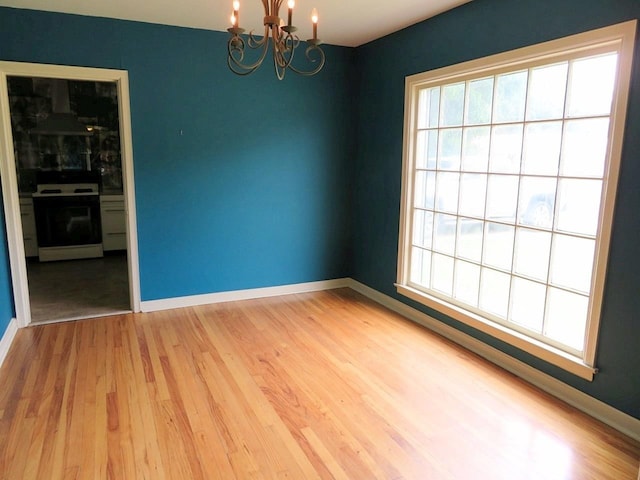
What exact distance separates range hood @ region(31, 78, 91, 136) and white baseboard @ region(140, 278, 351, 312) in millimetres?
3351

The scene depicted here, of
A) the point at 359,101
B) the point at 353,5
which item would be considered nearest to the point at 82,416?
the point at 353,5

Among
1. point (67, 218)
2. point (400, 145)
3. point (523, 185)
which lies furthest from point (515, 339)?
point (67, 218)

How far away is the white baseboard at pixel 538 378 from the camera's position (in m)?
2.46

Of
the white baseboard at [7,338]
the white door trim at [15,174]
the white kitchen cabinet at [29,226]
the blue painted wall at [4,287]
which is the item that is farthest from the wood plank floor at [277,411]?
the white kitchen cabinet at [29,226]

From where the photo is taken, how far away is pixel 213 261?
14.7ft

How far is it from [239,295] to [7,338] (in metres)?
2.00

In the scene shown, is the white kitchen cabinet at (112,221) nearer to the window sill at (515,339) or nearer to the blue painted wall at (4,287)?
the blue painted wall at (4,287)

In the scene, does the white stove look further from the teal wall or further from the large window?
the large window

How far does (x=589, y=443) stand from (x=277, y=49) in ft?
8.57

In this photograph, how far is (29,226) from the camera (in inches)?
233

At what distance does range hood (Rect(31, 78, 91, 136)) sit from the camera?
19.6 ft

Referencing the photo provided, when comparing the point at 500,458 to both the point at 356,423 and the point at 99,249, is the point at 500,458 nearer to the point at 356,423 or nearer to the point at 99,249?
the point at 356,423

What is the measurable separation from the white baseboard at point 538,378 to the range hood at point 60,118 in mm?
5073

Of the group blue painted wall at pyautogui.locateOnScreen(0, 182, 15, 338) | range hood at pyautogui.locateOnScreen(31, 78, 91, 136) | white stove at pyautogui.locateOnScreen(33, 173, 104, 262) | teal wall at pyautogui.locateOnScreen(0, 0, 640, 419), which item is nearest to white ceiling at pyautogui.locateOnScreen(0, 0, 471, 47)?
teal wall at pyautogui.locateOnScreen(0, 0, 640, 419)
